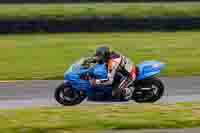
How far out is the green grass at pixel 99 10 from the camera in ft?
91.5

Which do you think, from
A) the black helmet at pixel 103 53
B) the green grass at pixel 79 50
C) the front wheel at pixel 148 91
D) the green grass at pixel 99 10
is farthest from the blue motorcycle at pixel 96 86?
the green grass at pixel 99 10

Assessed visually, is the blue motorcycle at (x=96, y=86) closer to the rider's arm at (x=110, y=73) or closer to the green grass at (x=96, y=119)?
the rider's arm at (x=110, y=73)

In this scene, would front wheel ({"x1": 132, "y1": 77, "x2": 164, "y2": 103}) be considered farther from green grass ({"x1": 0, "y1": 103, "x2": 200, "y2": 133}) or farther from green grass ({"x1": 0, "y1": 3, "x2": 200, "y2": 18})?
green grass ({"x1": 0, "y1": 3, "x2": 200, "y2": 18})

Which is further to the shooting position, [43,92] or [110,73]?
[43,92]

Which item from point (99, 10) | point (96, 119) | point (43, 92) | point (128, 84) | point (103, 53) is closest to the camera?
point (96, 119)

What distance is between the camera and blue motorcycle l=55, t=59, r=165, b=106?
14281mm

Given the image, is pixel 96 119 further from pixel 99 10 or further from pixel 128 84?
pixel 99 10

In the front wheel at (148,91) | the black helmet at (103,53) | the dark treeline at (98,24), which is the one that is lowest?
the front wheel at (148,91)

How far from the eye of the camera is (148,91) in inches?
567

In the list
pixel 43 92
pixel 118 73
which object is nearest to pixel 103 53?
pixel 118 73

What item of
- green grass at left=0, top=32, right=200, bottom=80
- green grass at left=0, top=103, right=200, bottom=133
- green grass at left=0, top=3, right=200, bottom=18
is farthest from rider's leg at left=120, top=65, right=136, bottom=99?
green grass at left=0, top=3, right=200, bottom=18

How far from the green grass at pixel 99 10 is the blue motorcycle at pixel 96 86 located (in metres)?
13.2

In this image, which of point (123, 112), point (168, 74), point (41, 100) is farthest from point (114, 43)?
point (123, 112)

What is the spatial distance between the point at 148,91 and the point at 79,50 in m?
9.45
